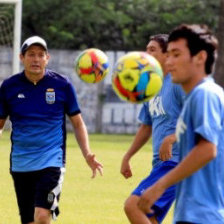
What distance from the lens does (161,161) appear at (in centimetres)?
854

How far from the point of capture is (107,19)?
110ft

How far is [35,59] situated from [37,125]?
0.60m

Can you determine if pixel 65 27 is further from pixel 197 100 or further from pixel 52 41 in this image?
pixel 197 100

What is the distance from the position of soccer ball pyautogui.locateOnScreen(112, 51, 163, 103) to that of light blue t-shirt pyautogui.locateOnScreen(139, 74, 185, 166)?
50.5 inches

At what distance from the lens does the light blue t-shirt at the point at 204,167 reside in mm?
5562

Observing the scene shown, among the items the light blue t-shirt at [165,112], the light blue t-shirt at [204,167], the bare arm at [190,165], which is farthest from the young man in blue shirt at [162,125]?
the bare arm at [190,165]

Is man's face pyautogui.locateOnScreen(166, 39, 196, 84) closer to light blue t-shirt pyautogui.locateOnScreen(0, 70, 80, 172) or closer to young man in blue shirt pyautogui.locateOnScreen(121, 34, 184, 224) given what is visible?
young man in blue shirt pyautogui.locateOnScreen(121, 34, 184, 224)

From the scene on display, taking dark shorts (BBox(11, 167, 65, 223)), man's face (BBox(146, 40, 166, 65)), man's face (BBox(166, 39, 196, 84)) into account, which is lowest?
dark shorts (BBox(11, 167, 65, 223))

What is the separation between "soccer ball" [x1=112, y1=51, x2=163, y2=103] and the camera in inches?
278

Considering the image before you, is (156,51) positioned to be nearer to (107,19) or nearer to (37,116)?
(37,116)

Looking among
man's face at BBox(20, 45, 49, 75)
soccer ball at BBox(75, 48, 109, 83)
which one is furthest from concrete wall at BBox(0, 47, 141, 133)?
man's face at BBox(20, 45, 49, 75)

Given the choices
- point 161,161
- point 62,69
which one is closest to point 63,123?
point 161,161

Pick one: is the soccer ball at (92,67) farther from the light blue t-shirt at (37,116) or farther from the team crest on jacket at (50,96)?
the team crest on jacket at (50,96)

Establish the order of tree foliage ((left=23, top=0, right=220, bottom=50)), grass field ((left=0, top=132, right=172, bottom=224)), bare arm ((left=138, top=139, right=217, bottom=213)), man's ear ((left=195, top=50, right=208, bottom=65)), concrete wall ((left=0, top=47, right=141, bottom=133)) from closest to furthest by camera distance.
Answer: bare arm ((left=138, top=139, right=217, bottom=213)) → man's ear ((left=195, top=50, right=208, bottom=65)) → grass field ((left=0, top=132, right=172, bottom=224)) → concrete wall ((left=0, top=47, right=141, bottom=133)) → tree foliage ((left=23, top=0, right=220, bottom=50))
